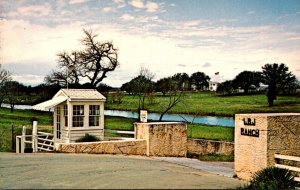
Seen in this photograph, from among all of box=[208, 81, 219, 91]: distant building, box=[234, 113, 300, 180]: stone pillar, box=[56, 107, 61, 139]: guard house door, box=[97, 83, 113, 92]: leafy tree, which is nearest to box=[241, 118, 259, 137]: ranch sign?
box=[234, 113, 300, 180]: stone pillar

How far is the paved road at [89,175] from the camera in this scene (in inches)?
326

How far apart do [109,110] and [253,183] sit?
36.5 m

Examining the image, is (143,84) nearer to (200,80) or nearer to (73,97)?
(200,80)

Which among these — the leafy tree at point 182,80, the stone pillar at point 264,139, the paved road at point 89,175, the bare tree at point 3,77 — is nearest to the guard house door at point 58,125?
the paved road at point 89,175

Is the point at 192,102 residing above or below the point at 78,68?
below

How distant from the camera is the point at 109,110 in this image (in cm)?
4569

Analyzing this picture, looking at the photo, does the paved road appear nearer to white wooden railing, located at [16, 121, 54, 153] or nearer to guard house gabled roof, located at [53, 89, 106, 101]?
white wooden railing, located at [16, 121, 54, 153]

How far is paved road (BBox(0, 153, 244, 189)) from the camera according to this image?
8273mm

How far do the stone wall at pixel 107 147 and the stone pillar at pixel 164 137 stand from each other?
1.05 ft

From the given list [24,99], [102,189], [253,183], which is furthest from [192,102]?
[102,189]

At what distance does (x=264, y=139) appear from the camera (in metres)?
11.4

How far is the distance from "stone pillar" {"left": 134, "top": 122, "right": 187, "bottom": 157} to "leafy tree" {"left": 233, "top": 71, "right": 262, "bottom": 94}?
Answer: 13.5 metres

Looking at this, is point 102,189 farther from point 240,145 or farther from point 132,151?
point 132,151

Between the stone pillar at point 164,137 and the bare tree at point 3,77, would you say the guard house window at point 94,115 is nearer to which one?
the stone pillar at point 164,137
